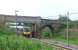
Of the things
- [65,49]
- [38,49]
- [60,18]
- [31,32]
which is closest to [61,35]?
[60,18]

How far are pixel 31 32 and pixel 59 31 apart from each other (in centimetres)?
264

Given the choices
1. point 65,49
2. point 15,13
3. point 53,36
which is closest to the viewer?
point 65,49

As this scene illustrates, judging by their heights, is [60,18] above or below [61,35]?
above

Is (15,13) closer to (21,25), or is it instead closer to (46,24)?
(21,25)

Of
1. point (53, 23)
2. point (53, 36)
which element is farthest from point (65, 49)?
point (53, 23)

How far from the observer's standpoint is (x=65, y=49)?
870 cm

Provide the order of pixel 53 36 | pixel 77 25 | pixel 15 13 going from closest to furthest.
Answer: pixel 77 25 → pixel 53 36 → pixel 15 13

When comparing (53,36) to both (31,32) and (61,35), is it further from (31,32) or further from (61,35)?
(31,32)

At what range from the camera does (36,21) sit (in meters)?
17.5

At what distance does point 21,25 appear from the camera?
17938 mm

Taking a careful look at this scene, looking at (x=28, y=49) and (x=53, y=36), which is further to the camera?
(x=53, y=36)

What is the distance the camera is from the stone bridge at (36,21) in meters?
15.0

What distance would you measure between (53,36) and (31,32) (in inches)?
95.3

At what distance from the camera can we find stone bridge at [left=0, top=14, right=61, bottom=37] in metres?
15.0
